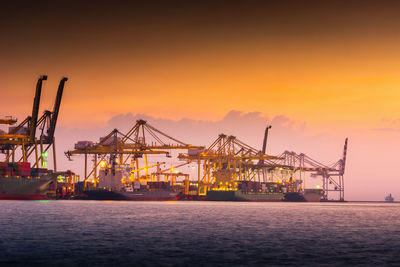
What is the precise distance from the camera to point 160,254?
2766cm

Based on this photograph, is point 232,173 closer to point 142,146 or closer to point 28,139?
point 142,146

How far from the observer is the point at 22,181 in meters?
114

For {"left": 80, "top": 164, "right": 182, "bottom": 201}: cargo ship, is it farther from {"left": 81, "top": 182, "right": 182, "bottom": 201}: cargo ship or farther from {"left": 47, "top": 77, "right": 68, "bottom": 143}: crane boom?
{"left": 47, "top": 77, "right": 68, "bottom": 143}: crane boom

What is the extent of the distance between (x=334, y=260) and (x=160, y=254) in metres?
9.63

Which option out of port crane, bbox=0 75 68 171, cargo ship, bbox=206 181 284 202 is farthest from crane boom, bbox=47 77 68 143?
cargo ship, bbox=206 181 284 202

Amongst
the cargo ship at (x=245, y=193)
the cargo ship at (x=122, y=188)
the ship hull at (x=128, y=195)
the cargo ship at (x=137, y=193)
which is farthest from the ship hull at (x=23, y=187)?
the cargo ship at (x=245, y=193)

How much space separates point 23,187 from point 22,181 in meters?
1.75

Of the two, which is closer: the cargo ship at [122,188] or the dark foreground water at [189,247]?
the dark foreground water at [189,247]

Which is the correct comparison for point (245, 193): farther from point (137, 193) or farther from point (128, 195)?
point (128, 195)

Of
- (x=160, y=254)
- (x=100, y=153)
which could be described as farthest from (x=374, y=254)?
(x=100, y=153)

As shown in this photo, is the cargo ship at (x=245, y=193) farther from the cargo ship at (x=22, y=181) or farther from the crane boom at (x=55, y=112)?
the cargo ship at (x=22, y=181)

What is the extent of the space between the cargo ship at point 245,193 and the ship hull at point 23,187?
6420 cm

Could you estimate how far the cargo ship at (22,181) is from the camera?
111375 mm

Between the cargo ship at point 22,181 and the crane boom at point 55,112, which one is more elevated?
the crane boom at point 55,112
